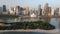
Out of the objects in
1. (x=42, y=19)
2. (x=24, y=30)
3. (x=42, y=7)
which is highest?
(x=42, y=7)

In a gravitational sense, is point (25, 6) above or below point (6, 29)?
above

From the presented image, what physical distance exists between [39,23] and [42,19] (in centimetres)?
5

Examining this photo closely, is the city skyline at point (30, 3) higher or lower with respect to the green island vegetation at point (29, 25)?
higher

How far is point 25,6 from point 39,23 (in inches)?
8.2

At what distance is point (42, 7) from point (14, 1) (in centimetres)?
27

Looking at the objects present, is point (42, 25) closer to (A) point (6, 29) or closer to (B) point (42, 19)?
(B) point (42, 19)

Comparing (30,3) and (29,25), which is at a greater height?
(30,3)

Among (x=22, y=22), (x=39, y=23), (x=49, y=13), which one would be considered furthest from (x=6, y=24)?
(x=49, y=13)

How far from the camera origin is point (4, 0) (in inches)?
58.3

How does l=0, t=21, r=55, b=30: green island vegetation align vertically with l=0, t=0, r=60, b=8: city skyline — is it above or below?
below

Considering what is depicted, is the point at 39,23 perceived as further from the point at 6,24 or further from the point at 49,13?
the point at 6,24

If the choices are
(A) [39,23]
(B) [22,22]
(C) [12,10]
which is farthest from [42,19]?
(C) [12,10]

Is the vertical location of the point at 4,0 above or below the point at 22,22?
above

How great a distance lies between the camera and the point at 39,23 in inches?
59.1
